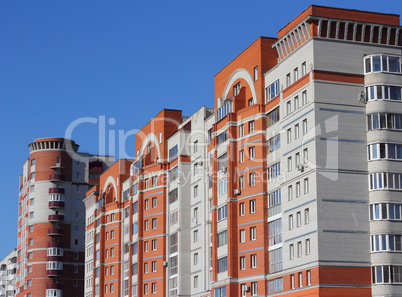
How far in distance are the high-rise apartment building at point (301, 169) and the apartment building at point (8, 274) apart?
90.0 meters

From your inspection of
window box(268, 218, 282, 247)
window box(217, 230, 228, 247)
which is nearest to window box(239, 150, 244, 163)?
window box(217, 230, 228, 247)

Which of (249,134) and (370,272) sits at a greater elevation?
(249,134)

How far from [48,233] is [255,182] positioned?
75060mm

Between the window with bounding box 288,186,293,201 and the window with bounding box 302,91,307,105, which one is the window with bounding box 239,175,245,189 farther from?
the window with bounding box 302,91,307,105

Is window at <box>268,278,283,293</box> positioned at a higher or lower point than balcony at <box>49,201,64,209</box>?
lower

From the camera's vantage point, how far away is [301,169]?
208 feet

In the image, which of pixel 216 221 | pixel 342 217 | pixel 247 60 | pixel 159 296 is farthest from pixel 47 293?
pixel 342 217

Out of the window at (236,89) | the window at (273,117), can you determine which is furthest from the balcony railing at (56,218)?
the window at (273,117)

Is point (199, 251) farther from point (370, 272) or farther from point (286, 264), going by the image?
point (370, 272)

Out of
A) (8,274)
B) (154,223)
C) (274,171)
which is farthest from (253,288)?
(8,274)

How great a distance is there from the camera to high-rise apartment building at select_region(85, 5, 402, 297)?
198 feet

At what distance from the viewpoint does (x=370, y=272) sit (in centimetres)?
6012

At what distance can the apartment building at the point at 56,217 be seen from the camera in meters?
137

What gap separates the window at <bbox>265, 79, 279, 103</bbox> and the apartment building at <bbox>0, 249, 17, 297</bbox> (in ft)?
359
